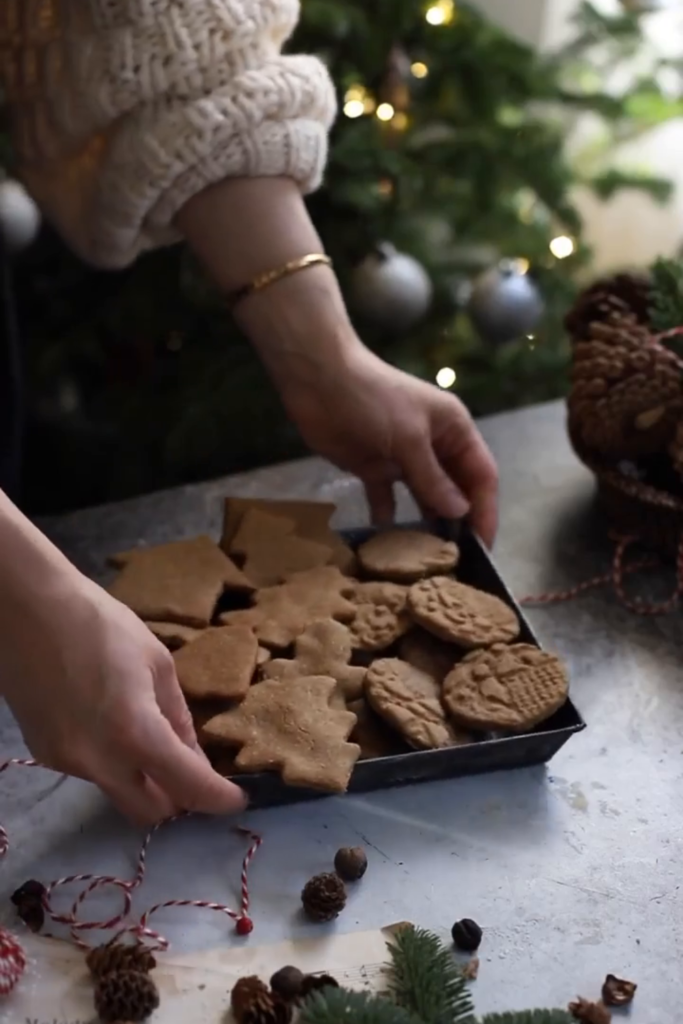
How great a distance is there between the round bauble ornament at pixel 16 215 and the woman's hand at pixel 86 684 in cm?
88

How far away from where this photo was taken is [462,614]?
85 cm

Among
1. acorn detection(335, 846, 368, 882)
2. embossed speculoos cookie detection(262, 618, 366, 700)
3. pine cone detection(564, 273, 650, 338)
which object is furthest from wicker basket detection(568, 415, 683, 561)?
acorn detection(335, 846, 368, 882)

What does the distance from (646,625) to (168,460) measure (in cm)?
83

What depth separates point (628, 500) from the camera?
3.42ft

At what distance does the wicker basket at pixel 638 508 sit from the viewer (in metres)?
1.01

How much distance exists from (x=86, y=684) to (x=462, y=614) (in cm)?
32

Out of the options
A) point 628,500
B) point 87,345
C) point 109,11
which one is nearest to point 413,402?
point 628,500

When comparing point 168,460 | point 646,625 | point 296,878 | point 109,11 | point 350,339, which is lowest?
point 168,460

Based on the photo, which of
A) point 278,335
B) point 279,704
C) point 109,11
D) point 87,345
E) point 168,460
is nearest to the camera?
point 279,704

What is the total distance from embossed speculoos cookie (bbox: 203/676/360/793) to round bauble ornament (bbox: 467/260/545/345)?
3.10 feet

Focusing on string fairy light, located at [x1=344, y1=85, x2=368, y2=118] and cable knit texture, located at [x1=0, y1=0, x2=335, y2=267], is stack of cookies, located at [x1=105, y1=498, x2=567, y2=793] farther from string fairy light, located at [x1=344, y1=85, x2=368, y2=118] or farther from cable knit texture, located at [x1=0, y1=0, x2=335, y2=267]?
string fairy light, located at [x1=344, y1=85, x2=368, y2=118]

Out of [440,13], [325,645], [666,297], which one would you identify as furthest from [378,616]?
[440,13]

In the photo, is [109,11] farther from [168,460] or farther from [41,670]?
[168,460]

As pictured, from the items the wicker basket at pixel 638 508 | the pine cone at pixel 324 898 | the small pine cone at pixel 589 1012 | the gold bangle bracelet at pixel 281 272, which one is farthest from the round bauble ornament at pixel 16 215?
the small pine cone at pixel 589 1012
